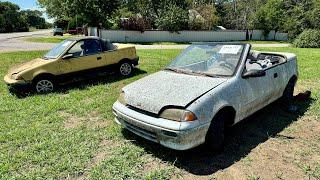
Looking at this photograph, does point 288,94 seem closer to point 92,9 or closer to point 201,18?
point 92,9

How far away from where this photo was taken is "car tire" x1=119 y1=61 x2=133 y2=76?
34.2 feet

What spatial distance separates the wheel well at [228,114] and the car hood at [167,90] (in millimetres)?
404

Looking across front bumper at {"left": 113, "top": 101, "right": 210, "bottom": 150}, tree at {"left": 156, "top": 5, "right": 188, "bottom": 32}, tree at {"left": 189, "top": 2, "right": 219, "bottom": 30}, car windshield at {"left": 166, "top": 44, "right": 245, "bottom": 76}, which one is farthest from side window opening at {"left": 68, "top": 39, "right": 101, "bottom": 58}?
tree at {"left": 189, "top": 2, "right": 219, "bottom": 30}

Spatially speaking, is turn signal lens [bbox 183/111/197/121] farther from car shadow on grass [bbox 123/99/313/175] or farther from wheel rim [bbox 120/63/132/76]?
wheel rim [bbox 120/63/132/76]

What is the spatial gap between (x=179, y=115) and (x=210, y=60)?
5.62ft

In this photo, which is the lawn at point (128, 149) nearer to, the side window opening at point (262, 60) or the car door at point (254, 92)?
the car door at point (254, 92)

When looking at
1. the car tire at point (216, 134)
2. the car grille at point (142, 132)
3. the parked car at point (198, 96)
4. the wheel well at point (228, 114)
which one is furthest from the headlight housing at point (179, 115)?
the wheel well at point (228, 114)

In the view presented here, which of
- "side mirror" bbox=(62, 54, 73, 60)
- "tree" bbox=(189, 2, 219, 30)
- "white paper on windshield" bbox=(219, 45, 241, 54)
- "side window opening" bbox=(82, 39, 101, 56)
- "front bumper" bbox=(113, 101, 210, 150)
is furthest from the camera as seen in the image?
"tree" bbox=(189, 2, 219, 30)

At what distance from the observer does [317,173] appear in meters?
4.27

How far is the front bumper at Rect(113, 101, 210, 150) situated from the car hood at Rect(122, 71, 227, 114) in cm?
17

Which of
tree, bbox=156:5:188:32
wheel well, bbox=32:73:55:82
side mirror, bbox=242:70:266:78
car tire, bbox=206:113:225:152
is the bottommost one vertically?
car tire, bbox=206:113:225:152

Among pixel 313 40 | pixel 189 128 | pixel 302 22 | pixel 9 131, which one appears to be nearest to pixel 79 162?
pixel 189 128

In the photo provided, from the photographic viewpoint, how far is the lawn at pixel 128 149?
4281 millimetres

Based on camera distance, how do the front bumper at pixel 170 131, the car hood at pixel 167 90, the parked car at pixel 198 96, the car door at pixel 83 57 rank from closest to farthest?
the front bumper at pixel 170 131, the parked car at pixel 198 96, the car hood at pixel 167 90, the car door at pixel 83 57
